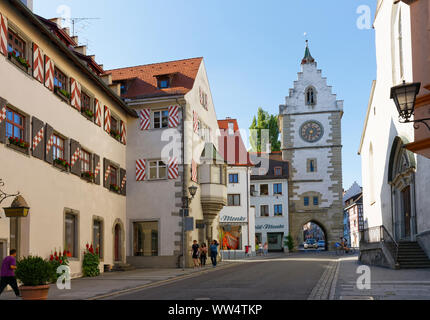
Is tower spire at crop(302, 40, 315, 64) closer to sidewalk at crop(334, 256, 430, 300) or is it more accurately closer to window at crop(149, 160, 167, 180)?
window at crop(149, 160, 167, 180)

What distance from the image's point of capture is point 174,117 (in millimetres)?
31375

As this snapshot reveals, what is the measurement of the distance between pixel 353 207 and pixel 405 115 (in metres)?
88.9

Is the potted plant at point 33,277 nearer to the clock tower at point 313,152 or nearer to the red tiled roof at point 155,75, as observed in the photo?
the red tiled roof at point 155,75

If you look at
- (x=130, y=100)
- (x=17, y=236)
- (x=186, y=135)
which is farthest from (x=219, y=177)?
(x=17, y=236)

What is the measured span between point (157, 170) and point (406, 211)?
13.5 m

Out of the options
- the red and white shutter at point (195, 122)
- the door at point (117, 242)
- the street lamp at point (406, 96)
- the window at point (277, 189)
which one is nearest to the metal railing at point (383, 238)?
the red and white shutter at point (195, 122)

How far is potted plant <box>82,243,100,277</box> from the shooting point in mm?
24297

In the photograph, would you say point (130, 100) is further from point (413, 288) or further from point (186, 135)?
point (413, 288)

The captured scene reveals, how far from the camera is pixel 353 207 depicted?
9731cm

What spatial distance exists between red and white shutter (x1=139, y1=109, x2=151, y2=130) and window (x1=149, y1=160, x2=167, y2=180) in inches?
80.1

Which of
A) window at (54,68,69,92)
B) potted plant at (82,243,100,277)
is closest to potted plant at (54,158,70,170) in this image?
window at (54,68,69,92)

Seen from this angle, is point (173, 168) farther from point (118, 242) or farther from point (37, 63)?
point (37, 63)

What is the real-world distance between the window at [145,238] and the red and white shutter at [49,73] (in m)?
11.6

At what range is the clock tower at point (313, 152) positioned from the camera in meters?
63.4
